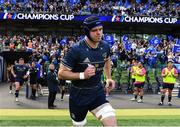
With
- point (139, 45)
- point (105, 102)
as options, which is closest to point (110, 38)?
point (139, 45)

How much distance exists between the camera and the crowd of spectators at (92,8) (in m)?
35.5

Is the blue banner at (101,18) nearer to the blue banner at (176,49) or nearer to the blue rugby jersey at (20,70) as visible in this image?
the blue banner at (176,49)

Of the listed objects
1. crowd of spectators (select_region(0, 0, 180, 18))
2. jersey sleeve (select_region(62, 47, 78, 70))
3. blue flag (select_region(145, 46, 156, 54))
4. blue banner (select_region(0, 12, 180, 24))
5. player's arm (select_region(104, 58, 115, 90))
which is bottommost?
player's arm (select_region(104, 58, 115, 90))

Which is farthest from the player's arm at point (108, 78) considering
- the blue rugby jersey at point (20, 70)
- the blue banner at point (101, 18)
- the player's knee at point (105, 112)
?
the blue banner at point (101, 18)

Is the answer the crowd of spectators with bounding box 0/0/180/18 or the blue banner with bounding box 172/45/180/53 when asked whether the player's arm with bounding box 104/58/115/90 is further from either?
the crowd of spectators with bounding box 0/0/180/18

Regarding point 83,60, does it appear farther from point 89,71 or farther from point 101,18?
point 101,18

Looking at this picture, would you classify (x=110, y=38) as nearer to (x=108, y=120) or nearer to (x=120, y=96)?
(x=120, y=96)

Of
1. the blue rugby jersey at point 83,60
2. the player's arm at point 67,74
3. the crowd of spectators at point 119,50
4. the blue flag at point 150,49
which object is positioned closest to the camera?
the player's arm at point 67,74

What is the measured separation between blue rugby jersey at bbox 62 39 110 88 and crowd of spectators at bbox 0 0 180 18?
29160 millimetres

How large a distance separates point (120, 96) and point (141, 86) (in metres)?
2.00

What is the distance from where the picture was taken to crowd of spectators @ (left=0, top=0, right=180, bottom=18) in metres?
35.5

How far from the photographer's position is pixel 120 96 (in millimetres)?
20672

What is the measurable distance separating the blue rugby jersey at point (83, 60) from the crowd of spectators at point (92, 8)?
29.2m

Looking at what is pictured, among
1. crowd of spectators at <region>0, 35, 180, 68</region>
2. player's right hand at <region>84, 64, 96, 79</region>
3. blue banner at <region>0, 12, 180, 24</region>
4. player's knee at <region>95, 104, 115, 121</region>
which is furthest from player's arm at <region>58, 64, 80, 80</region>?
blue banner at <region>0, 12, 180, 24</region>
